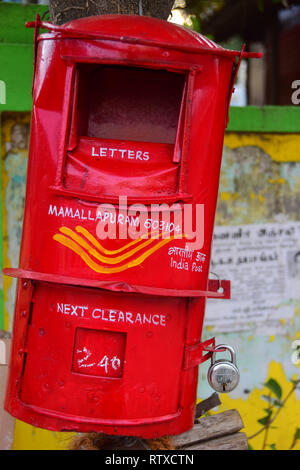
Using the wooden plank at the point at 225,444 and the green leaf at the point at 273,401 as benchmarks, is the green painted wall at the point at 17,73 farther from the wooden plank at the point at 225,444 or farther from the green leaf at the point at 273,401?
the green leaf at the point at 273,401

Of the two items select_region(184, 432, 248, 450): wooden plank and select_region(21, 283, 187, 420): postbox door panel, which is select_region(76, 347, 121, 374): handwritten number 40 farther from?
select_region(184, 432, 248, 450): wooden plank

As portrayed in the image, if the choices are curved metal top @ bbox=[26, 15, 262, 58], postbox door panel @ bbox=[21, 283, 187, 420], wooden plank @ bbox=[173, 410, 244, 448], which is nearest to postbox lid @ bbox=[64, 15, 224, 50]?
curved metal top @ bbox=[26, 15, 262, 58]

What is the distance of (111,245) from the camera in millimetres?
1855

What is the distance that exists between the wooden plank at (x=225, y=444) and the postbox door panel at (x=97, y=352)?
0.31 meters

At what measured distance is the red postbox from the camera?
186 cm

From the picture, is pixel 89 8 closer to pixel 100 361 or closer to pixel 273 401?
pixel 100 361

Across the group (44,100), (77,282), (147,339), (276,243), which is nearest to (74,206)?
(77,282)

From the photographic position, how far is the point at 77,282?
1.82 metres

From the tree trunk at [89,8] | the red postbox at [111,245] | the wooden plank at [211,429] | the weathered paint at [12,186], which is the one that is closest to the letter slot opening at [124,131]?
the red postbox at [111,245]

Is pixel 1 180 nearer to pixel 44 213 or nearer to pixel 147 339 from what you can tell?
pixel 44 213

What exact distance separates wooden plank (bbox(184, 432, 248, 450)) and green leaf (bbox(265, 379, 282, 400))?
1495 mm

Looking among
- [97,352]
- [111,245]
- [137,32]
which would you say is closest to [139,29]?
[137,32]

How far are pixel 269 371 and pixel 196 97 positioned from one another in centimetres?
222

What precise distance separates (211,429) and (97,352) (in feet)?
1.98
